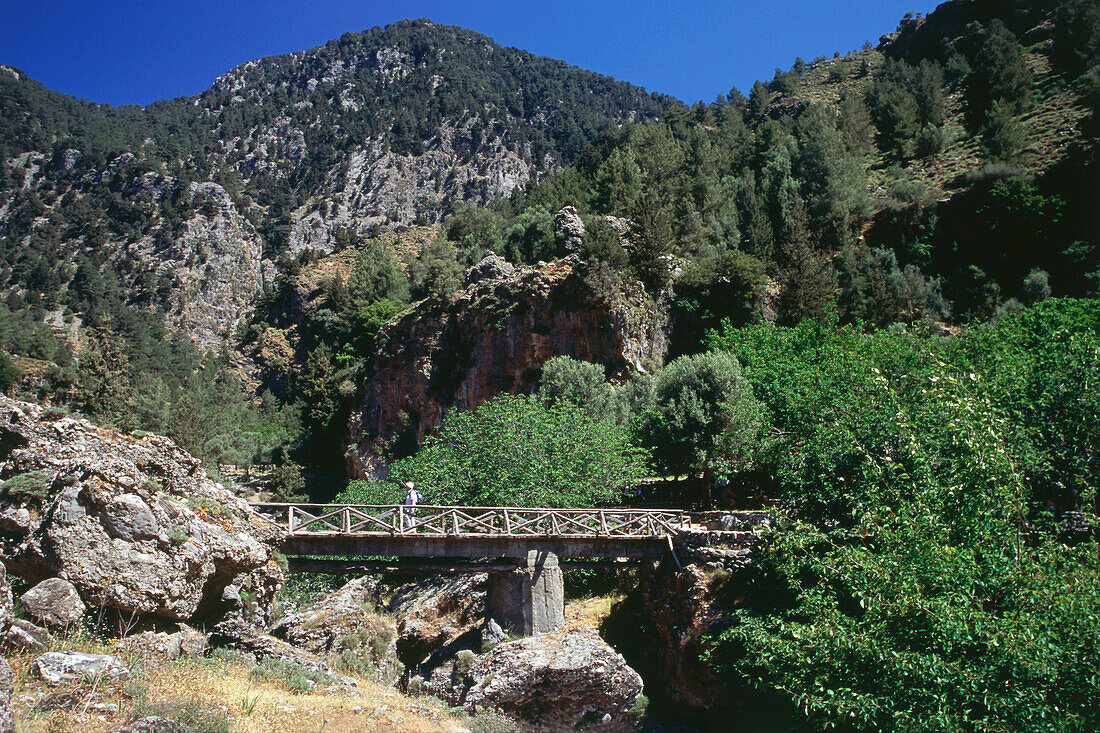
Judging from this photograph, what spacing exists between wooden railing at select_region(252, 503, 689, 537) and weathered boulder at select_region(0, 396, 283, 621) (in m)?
3.15

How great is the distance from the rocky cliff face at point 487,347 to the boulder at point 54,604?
35152 mm

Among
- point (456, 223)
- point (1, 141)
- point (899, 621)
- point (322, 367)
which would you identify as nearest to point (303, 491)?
point (322, 367)

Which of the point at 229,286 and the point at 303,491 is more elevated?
the point at 229,286

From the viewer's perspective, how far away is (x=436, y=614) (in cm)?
2570

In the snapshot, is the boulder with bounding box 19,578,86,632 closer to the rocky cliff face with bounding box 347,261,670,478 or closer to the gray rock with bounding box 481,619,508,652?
the gray rock with bounding box 481,619,508,652

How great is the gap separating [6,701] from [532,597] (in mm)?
14171

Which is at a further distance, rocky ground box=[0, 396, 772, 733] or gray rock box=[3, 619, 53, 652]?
rocky ground box=[0, 396, 772, 733]

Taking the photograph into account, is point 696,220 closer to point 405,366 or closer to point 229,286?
point 405,366

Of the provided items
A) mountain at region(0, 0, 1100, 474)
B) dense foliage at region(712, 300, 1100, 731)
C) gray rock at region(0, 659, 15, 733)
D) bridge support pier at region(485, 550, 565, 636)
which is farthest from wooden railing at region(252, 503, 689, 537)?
mountain at region(0, 0, 1100, 474)

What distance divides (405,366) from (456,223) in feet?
147

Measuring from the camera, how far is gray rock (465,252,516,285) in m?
51.5

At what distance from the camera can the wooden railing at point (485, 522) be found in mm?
18984

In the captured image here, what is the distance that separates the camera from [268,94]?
7603 inches

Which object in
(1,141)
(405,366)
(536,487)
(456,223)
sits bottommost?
(536,487)
